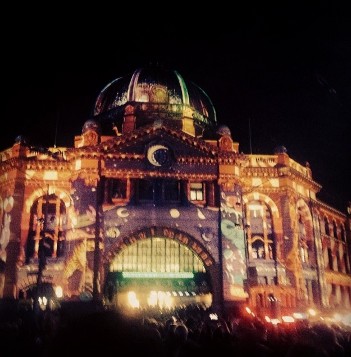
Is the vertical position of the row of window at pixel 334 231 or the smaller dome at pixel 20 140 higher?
the smaller dome at pixel 20 140

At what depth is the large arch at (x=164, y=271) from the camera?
2927cm

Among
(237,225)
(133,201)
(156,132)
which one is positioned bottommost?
(237,225)

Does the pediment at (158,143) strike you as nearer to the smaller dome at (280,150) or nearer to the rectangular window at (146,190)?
the rectangular window at (146,190)

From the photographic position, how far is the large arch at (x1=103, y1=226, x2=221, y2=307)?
96.0 ft

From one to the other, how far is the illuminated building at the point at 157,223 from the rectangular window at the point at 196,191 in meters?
0.08

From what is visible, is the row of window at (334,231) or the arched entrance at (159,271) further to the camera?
the row of window at (334,231)

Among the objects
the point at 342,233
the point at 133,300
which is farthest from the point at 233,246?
the point at 342,233

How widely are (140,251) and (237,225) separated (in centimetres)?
756

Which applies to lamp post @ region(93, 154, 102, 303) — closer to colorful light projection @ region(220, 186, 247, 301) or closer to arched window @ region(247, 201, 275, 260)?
colorful light projection @ region(220, 186, 247, 301)

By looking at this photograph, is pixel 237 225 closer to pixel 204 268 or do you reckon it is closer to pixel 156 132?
pixel 204 268

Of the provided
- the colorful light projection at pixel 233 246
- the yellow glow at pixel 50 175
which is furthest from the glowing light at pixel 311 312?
the yellow glow at pixel 50 175

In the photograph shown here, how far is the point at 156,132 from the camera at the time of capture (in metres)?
31.8

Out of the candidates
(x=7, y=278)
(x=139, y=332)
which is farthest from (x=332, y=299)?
(x=139, y=332)

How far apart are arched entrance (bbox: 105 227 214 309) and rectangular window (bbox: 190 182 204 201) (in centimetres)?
322
